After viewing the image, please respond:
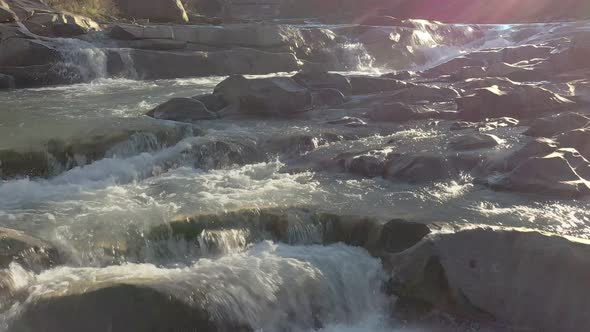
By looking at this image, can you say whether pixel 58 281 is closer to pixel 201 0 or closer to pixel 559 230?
pixel 559 230

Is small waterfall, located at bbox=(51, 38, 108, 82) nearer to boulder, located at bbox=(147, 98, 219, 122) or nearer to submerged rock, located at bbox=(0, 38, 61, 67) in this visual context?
submerged rock, located at bbox=(0, 38, 61, 67)

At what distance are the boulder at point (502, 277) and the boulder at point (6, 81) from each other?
1493 centimetres

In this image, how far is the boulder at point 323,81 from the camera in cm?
1612

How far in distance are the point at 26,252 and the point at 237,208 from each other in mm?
2526

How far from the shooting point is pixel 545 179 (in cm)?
853

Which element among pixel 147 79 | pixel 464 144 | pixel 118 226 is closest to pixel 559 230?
pixel 464 144

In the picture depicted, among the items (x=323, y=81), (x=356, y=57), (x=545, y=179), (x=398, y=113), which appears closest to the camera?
(x=545, y=179)

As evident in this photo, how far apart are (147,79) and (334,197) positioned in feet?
44.0

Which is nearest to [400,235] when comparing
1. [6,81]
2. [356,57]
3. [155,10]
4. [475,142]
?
[475,142]

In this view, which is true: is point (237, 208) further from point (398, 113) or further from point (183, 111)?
point (398, 113)

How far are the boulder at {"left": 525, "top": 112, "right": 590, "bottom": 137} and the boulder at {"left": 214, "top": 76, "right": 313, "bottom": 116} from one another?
17.1 ft

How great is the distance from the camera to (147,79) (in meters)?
20.0

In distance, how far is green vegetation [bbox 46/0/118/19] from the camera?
24.7m

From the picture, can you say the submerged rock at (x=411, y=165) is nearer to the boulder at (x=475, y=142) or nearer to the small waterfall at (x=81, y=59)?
the boulder at (x=475, y=142)
